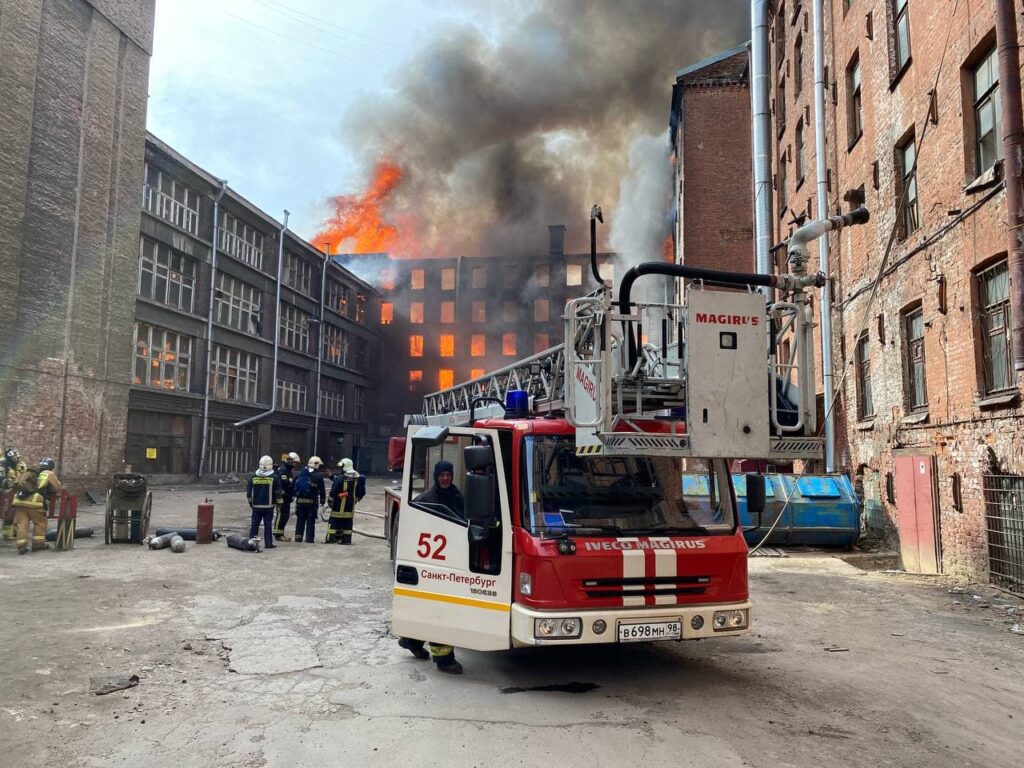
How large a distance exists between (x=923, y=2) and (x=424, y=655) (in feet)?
41.4

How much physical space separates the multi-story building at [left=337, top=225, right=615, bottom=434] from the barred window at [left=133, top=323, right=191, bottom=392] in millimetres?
22786

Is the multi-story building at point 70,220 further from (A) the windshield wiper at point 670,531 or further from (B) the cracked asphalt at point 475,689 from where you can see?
(A) the windshield wiper at point 670,531

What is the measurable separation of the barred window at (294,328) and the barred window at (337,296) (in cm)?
329

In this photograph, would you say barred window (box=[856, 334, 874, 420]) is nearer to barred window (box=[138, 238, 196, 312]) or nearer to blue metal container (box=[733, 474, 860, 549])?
blue metal container (box=[733, 474, 860, 549])

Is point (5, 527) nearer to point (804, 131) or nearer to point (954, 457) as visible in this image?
point (954, 457)

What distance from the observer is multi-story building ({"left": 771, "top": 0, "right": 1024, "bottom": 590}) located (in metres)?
9.14

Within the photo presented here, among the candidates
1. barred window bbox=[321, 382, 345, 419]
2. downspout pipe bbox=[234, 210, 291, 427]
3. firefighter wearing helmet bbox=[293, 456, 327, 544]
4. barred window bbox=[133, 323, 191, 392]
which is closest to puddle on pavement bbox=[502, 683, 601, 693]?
firefighter wearing helmet bbox=[293, 456, 327, 544]

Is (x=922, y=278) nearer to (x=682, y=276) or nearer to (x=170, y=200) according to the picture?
(x=682, y=276)

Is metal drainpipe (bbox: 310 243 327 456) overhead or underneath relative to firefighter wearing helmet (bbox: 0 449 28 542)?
overhead

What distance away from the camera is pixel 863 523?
13.5m

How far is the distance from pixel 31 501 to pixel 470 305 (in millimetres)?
42498

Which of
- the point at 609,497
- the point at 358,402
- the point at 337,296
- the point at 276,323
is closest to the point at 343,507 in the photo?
the point at 609,497

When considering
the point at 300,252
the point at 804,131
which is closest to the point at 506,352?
the point at 300,252

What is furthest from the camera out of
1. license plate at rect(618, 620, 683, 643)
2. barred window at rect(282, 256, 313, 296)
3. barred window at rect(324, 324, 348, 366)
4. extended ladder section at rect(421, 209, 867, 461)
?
barred window at rect(324, 324, 348, 366)
